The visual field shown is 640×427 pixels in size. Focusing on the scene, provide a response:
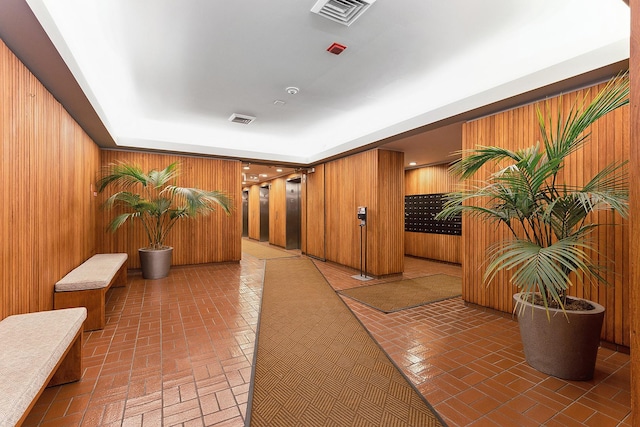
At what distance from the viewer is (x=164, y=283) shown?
5359mm

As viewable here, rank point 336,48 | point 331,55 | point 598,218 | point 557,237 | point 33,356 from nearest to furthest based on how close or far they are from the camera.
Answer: point 33,356
point 557,237
point 598,218
point 336,48
point 331,55

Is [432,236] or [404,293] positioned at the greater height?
[432,236]

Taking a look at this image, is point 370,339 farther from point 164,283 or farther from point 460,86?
point 164,283

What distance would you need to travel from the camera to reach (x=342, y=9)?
2623 millimetres

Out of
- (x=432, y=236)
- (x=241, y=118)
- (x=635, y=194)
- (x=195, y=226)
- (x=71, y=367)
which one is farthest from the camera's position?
(x=432, y=236)

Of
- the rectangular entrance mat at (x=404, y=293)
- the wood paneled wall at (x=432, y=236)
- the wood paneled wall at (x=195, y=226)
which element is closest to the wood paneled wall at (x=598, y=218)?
the rectangular entrance mat at (x=404, y=293)

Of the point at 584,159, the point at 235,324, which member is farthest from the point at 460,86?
the point at 235,324

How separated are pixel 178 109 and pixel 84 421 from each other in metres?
4.80

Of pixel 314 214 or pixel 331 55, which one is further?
pixel 314 214

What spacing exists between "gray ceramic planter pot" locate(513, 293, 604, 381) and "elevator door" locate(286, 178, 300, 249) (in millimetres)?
8035

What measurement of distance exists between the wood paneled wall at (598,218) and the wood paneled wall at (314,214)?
14.1ft

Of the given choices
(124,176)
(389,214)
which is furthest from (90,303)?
(389,214)

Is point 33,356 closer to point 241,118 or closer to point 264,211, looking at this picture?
point 241,118

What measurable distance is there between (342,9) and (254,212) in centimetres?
1108
